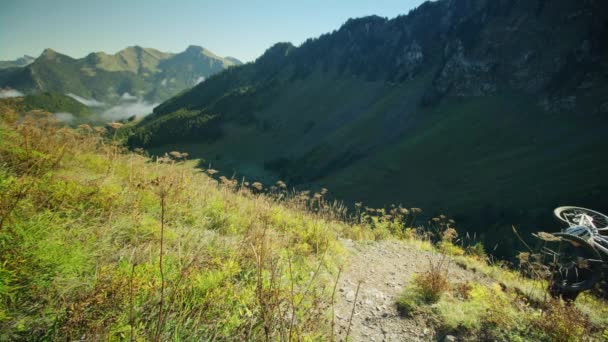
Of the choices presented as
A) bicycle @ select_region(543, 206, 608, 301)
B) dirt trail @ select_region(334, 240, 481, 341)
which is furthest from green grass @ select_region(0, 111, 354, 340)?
bicycle @ select_region(543, 206, 608, 301)

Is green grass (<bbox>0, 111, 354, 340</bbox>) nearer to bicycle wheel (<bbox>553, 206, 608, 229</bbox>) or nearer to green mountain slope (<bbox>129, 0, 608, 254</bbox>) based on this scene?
bicycle wheel (<bbox>553, 206, 608, 229</bbox>)

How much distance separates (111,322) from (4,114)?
6374 mm

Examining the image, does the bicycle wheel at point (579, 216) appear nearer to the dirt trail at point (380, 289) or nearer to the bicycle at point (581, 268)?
the bicycle at point (581, 268)

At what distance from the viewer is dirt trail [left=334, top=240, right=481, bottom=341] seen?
13.1 feet

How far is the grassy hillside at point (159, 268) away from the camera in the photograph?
2.32 metres

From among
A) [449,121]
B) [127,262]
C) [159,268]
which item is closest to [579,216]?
[159,268]

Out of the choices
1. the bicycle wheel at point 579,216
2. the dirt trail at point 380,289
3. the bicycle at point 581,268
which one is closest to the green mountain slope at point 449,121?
the bicycle wheel at point 579,216

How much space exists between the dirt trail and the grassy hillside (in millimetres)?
258

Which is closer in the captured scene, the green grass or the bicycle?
the green grass

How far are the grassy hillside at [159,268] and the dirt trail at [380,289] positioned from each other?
0.26m

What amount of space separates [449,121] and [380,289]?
84.8m

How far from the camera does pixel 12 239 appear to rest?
255 cm

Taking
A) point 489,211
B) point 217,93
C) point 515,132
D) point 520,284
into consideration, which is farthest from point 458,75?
point 217,93

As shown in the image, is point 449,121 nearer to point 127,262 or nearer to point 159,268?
point 159,268
